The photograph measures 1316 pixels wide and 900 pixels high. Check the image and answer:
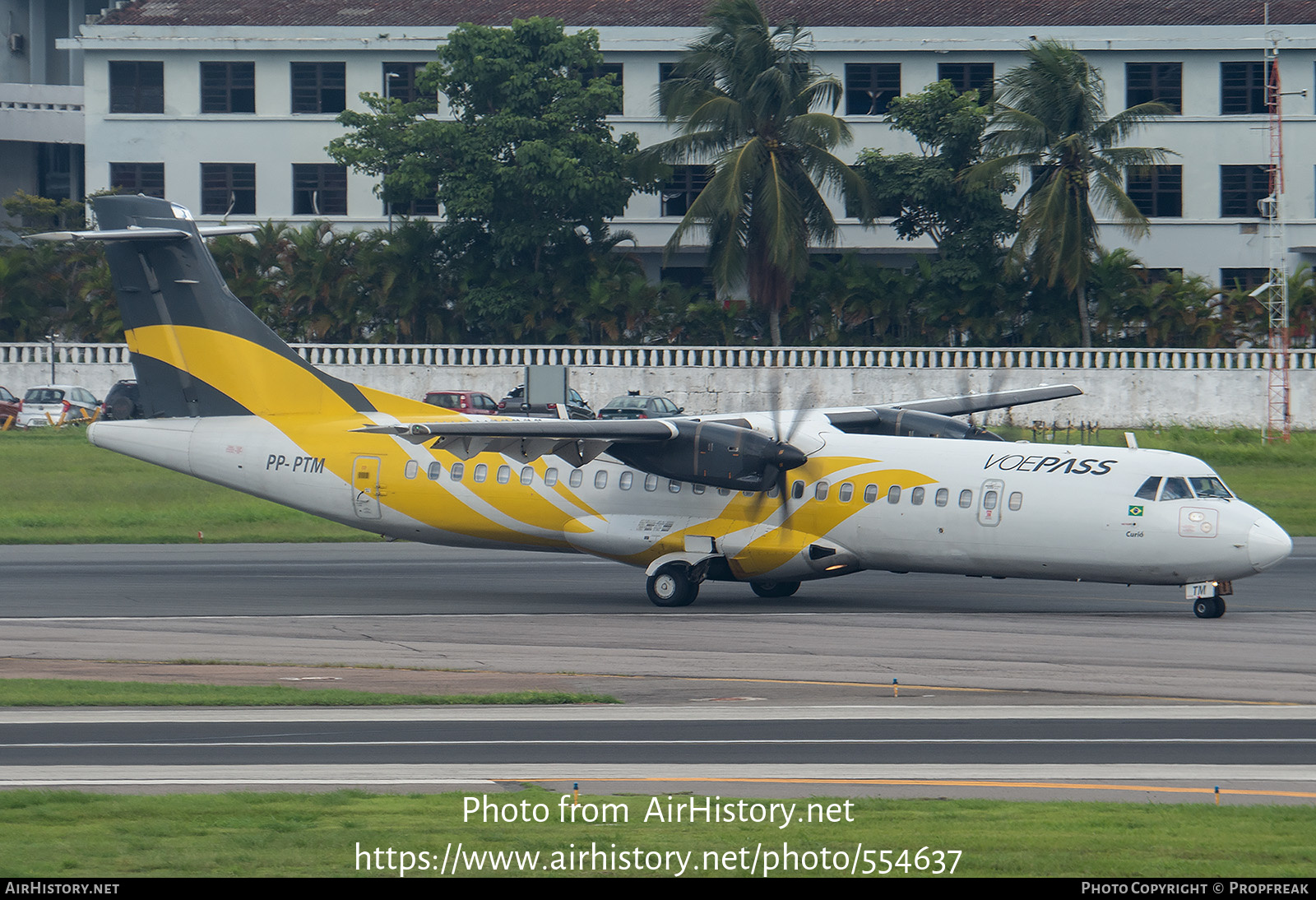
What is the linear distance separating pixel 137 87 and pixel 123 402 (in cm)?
1896

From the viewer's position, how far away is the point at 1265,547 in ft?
68.8

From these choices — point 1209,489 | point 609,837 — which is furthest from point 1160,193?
point 609,837

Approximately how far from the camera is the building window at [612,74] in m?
61.8

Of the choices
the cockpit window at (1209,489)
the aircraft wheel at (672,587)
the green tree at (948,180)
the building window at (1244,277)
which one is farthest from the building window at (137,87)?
the cockpit window at (1209,489)

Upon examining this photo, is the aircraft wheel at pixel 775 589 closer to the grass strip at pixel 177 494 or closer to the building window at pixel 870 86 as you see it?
the grass strip at pixel 177 494

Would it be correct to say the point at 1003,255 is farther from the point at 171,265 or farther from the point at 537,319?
the point at 171,265

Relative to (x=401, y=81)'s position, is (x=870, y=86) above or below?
below

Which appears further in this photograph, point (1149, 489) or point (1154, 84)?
point (1154, 84)

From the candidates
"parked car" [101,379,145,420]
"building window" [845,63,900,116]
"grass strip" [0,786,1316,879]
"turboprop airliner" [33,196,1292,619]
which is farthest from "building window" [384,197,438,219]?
"grass strip" [0,786,1316,879]

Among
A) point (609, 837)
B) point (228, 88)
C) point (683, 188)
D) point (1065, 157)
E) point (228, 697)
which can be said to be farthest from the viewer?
point (683, 188)

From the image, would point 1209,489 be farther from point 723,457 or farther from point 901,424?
point 723,457

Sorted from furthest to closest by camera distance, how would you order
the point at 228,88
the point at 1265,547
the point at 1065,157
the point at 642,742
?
1. the point at 228,88
2. the point at 1065,157
3. the point at 1265,547
4. the point at 642,742

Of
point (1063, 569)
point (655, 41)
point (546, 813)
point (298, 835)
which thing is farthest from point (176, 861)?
point (655, 41)

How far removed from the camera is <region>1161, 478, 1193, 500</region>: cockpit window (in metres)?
21.8
